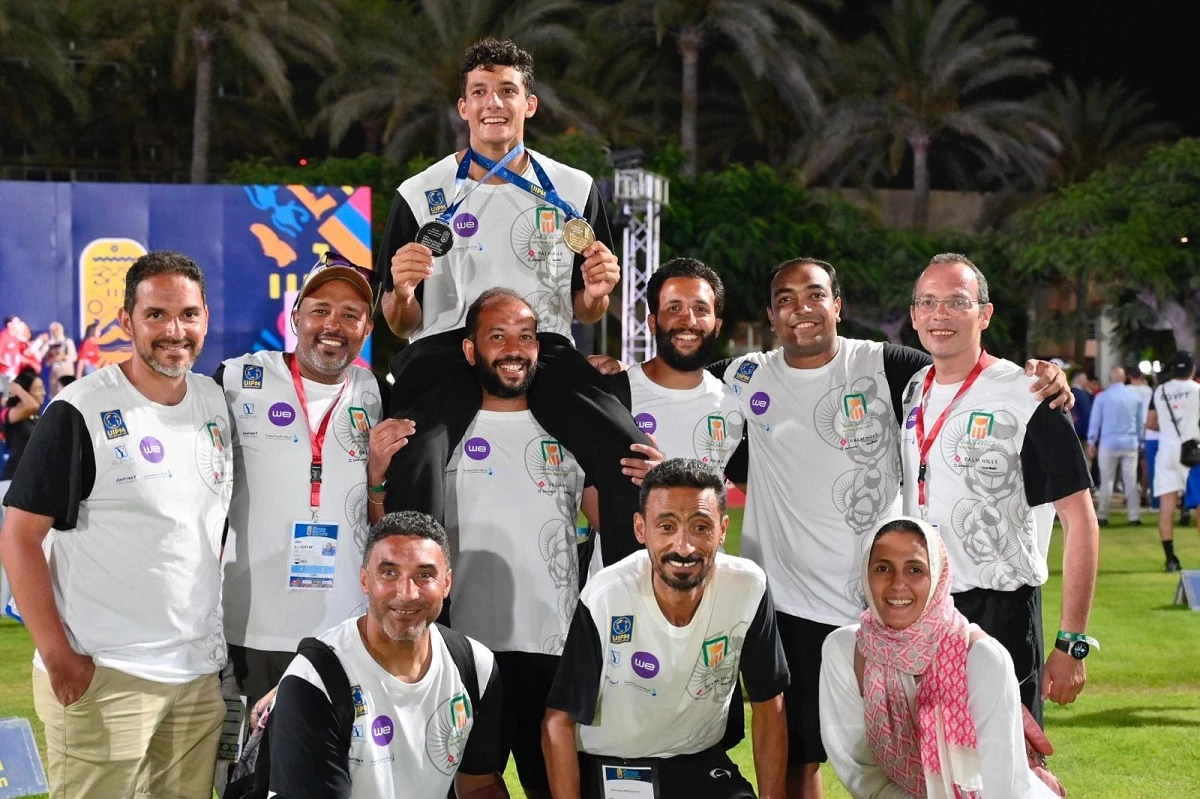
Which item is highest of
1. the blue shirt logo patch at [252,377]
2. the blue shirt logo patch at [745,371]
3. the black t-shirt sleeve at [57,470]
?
the blue shirt logo patch at [745,371]

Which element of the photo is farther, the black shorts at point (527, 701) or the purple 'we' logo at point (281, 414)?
the black shorts at point (527, 701)

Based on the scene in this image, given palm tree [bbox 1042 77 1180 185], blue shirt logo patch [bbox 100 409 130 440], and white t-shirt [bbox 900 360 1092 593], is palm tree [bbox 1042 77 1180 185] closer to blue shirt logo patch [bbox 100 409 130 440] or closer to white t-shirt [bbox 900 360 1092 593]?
white t-shirt [bbox 900 360 1092 593]

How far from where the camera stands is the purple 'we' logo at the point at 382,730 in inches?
161

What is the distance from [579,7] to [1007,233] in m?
12.7

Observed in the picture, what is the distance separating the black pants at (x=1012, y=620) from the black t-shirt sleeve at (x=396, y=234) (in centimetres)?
231

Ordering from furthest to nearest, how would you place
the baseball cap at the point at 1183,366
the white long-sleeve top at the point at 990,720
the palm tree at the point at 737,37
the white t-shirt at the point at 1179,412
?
the palm tree at the point at 737,37 < the baseball cap at the point at 1183,366 < the white t-shirt at the point at 1179,412 < the white long-sleeve top at the point at 990,720

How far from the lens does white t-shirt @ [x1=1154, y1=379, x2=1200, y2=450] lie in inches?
507

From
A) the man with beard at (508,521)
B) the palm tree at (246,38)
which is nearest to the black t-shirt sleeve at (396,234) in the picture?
the man with beard at (508,521)

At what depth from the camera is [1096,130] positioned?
127 feet

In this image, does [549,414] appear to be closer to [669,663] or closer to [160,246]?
[669,663]

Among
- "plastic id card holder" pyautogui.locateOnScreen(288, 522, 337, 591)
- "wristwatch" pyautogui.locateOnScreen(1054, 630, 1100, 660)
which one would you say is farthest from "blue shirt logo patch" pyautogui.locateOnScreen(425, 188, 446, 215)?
"wristwatch" pyautogui.locateOnScreen(1054, 630, 1100, 660)

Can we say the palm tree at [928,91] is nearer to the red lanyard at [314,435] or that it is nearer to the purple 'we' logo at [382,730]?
the red lanyard at [314,435]

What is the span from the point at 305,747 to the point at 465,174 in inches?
88.3

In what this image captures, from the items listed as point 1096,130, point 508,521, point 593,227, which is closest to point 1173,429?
point 593,227
